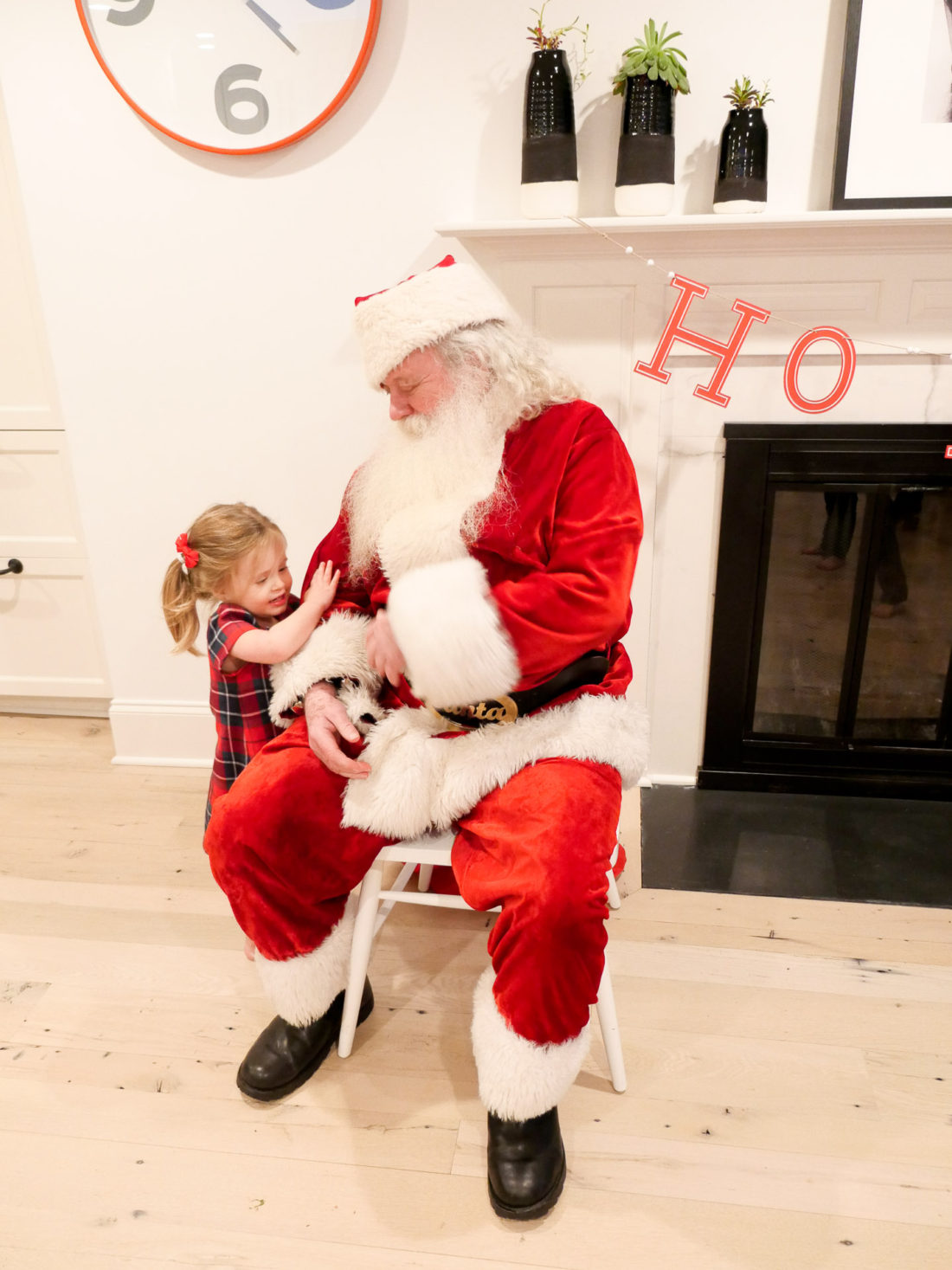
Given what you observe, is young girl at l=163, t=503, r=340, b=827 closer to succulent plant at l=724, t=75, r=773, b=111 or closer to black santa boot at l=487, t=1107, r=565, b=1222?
black santa boot at l=487, t=1107, r=565, b=1222

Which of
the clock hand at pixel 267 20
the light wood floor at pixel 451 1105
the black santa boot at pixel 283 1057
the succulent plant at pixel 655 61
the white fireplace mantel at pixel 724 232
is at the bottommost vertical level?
the light wood floor at pixel 451 1105

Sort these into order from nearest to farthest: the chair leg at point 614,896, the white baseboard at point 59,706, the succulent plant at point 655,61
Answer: the succulent plant at point 655,61
the chair leg at point 614,896
the white baseboard at point 59,706

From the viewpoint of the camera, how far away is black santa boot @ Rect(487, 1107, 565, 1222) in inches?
49.2

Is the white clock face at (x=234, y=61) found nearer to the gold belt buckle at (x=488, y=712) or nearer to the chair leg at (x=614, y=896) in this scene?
the gold belt buckle at (x=488, y=712)

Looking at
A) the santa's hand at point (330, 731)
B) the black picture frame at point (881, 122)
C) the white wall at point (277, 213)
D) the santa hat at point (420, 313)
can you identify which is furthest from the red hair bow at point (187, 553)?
the black picture frame at point (881, 122)

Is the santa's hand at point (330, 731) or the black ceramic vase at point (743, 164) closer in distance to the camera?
the santa's hand at point (330, 731)

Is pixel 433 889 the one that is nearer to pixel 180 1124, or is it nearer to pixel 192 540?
pixel 180 1124

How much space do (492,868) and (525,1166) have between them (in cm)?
43

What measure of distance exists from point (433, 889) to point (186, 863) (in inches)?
24.7

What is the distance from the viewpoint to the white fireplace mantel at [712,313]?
1.80 meters

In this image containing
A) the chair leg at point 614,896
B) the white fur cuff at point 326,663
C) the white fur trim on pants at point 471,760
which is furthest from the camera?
the chair leg at point 614,896

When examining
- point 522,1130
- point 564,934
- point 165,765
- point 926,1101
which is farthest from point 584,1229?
point 165,765

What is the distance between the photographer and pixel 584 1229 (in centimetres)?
125

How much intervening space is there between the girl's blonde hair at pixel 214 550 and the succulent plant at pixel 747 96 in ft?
4.07
